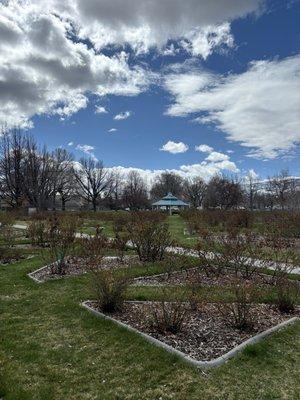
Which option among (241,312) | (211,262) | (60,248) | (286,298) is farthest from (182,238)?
(241,312)

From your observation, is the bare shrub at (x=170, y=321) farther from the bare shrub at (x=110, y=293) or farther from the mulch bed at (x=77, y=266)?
the mulch bed at (x=77, y=266)

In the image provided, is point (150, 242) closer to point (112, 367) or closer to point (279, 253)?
point (279, 253)

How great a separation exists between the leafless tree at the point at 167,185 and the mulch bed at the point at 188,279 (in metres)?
78.7

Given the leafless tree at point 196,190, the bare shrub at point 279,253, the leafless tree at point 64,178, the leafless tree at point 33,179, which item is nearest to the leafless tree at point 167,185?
the leafless tree at point 196,190

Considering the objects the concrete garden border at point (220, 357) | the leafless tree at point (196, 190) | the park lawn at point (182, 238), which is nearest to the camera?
the concrete garden border at point (220, 357)

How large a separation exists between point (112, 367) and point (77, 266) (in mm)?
5483

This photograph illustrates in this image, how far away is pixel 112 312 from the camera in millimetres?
5965

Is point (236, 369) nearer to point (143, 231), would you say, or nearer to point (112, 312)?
point (112, 312)

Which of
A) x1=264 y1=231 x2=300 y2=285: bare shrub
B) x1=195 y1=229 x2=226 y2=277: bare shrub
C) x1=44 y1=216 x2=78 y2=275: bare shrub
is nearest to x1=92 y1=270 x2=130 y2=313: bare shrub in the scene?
x1=195 y1=229 x2=226 y2=277: bare shrub

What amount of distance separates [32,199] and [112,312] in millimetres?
39126

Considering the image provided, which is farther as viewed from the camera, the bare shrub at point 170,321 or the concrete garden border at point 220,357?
the bare shrub at point 170,321

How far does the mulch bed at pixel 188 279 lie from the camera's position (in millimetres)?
7770

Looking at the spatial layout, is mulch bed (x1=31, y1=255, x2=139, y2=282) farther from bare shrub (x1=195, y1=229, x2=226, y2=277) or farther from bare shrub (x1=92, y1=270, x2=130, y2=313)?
bare shrub (x1=92, y1=270, x2=130, y2=313)

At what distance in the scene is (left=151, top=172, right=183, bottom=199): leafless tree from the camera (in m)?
88.4
